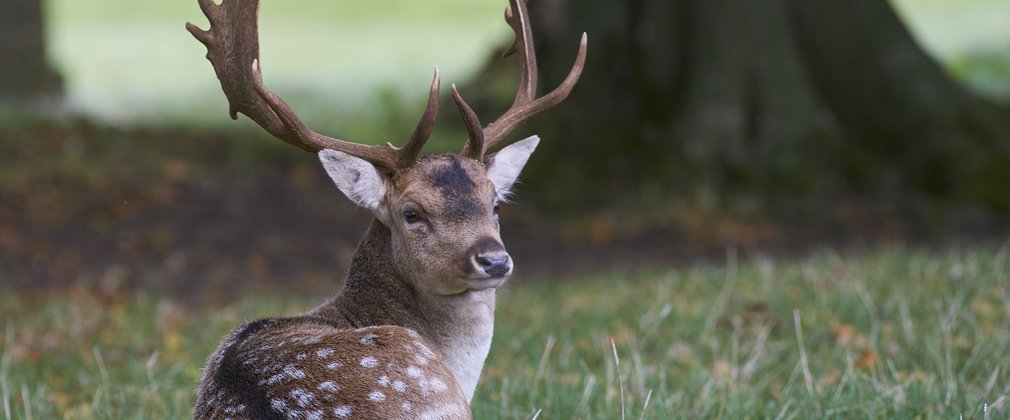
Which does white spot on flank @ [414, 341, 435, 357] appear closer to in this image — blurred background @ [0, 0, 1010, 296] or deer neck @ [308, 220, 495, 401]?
deer neck @ [308, 220, 495, 401]

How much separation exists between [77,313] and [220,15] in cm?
369

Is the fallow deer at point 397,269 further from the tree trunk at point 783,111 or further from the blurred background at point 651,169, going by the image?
the tree trunk at point 783,111

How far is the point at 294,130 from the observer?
4758mm

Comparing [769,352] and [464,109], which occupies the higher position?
[464,109]

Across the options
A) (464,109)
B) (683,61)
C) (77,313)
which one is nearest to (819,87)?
(683,61)

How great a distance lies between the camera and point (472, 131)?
4.70m

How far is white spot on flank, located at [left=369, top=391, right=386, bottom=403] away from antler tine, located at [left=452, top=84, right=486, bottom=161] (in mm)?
1162

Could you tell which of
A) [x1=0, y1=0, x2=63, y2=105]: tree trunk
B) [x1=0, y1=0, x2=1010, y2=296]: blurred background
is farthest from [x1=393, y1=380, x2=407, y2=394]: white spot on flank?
[x1=0, y1=0, x2=63, y2=105]: tree trunk

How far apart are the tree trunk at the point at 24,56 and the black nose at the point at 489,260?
40.0 feet

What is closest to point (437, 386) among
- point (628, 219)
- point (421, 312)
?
point (421, 312)

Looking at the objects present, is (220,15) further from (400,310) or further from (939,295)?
(939,295)

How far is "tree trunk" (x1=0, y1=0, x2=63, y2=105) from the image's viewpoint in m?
15.4

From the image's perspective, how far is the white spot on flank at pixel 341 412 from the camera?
3670mm

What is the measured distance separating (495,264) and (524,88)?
1.13m
